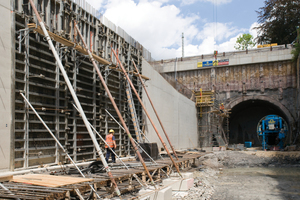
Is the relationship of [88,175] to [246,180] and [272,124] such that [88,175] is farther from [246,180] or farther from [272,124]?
[272,124]

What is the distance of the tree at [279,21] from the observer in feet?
121

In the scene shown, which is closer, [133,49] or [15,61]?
[15,61]

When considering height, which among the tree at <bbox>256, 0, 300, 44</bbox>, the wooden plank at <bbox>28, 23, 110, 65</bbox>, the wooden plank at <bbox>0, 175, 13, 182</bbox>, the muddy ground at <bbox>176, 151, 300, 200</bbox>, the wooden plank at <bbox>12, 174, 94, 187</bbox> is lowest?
the muddy ground at <bbox>176, 151, 300, 200</bbox>

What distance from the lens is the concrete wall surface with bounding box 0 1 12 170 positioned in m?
8.85

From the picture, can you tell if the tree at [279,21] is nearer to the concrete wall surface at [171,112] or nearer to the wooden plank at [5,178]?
the concrete wall surface at [171,112]

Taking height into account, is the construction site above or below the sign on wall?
below

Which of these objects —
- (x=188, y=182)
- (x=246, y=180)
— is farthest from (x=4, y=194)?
(x=246, y=180)

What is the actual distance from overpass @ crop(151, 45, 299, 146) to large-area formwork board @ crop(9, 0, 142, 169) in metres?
15.6

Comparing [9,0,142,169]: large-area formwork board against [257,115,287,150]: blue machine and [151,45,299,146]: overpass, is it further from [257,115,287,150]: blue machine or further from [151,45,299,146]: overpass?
[257,115,287,150]: blue machine

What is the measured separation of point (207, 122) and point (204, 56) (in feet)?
25.5

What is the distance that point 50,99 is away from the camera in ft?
36.4

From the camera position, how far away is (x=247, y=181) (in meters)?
15.5

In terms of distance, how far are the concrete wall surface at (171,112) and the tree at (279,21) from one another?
16.4 meters

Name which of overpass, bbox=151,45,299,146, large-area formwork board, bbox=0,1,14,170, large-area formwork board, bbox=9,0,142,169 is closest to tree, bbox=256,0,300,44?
overpass, bbox=151,45,299,146
